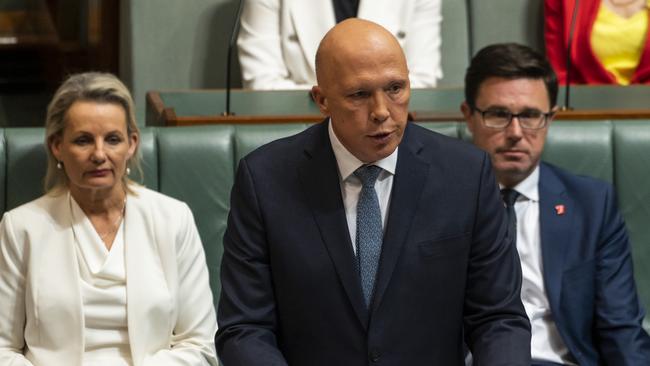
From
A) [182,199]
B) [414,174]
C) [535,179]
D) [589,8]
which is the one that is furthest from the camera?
[589,8]

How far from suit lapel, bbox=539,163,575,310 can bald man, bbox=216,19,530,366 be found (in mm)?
710

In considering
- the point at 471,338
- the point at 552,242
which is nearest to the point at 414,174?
the point at 471,338

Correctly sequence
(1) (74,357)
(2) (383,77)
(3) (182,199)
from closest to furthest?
1. (2) (383,77)
2. (1) (74,357)
3. (3) (182,199)

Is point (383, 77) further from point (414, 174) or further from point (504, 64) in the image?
point (504, 64)

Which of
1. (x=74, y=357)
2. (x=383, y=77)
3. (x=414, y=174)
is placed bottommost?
(x=74, y=357)

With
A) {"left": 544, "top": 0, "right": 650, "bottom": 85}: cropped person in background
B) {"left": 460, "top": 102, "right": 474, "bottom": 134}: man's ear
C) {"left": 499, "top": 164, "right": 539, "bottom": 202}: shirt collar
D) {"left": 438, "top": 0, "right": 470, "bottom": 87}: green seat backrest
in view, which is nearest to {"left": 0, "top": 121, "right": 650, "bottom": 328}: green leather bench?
{"left": 460, "top": 102, "right": 474, "bottom": 134}: man's ear

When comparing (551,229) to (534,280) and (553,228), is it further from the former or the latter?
(534,280)

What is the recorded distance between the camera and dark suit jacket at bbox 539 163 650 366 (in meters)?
2.56

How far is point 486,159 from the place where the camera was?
1942 mm

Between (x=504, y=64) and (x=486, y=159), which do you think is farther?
(x=504, y=64)

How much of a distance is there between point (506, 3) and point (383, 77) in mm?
3008

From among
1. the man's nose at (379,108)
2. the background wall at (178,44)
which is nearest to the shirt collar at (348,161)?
the man's nose at (379,108)

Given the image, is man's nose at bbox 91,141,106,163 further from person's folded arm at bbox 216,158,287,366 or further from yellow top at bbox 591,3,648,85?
yellow top at bbox 591,3,648,85

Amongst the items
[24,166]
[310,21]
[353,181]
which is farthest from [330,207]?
[310,21]
